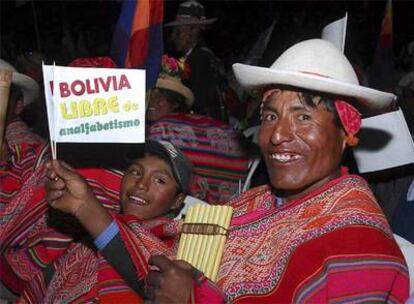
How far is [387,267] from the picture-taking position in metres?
2.45

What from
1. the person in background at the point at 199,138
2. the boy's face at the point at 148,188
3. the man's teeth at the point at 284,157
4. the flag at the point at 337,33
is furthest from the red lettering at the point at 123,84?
the person in background at the point at 199,138

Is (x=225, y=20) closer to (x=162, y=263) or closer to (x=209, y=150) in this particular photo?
(x=209, y=150)

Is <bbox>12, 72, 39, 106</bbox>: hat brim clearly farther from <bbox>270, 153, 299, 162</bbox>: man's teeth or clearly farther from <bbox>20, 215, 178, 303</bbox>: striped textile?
<bbox>270, 153, 299, 162</bbox>: man's teeth

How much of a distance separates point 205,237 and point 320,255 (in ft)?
1.71

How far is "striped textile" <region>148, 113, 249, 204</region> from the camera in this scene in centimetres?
525

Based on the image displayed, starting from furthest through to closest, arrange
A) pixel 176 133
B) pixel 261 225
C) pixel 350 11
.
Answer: pixel 350 11 < pixel 176 133 < pixel 261 225

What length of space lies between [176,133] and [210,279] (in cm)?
258

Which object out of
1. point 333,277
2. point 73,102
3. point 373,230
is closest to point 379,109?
point 373,230

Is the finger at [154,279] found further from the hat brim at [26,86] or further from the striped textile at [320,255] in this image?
the hat brim at [26,86]

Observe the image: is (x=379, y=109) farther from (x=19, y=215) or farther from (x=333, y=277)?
(x=19, y=215)

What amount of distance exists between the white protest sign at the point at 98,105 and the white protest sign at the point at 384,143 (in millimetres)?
1226

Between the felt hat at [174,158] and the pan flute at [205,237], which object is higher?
the pan flute at [205,237]

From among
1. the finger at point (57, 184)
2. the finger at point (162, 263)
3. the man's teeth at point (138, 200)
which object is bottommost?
the man's teeth at point (138, 200)

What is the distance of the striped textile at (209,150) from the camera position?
5254 mm
